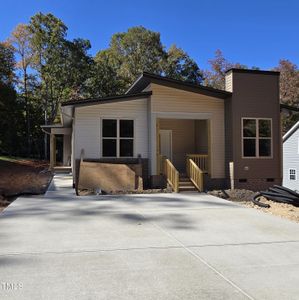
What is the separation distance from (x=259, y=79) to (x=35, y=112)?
2974 centimetres

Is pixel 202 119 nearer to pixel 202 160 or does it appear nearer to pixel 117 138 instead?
pixel 202 160

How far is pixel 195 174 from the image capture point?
51.0 feet

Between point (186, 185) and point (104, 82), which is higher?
point (104, 82)

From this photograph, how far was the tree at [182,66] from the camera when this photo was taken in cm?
4191

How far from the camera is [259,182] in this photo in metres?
16.3

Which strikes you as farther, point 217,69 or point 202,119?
point 217,69

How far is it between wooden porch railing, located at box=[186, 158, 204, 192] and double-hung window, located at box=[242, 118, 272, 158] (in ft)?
7.19

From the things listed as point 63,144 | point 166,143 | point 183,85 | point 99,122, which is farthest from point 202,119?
point 63,144

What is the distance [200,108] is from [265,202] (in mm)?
5335

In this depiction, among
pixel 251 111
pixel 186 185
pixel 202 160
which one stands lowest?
pixel 186 185

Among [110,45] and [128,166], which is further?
[110,45]

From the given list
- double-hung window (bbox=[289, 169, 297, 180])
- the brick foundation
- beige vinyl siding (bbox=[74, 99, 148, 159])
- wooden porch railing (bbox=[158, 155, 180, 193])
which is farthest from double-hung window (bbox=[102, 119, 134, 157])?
double-hung window (bbox=[289, 169, 297, 180])

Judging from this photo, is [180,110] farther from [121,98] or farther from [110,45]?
[110,45]

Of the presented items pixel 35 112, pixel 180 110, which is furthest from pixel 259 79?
pixel 35 112
